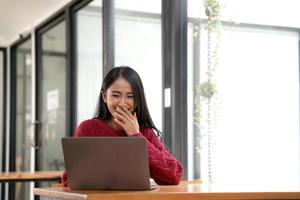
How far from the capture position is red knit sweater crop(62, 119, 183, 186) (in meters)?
2.03

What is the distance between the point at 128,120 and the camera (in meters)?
2.04

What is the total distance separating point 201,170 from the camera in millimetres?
3426

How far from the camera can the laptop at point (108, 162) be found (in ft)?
5.53

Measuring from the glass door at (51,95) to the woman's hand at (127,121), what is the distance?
346 centimetres

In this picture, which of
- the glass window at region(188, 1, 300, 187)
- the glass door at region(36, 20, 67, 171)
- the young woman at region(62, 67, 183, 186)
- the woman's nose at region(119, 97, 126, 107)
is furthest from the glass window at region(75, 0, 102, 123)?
the woman's nose at region(119, 97, 126, 107)

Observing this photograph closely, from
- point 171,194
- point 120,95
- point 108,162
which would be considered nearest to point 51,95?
point 120,95

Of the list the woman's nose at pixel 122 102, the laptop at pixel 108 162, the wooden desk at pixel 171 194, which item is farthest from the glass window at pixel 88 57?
the wooden desk at pixel 171 194

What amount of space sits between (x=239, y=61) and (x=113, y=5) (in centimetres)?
169

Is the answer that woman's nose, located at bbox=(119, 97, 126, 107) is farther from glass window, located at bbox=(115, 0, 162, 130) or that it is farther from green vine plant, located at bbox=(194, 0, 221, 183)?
glass window, located at bbox=(115, 0, 162, 130)

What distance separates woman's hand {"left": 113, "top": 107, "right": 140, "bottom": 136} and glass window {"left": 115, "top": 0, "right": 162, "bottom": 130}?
5.48 ft

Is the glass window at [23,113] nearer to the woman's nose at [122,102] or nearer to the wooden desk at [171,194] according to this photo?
the woman's nose at [122,102]

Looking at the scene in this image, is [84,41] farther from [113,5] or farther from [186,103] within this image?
[186,103]

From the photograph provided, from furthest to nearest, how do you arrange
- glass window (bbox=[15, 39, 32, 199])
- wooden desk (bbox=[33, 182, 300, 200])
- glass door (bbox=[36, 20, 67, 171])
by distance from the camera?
glass window (bbox=[15, 39, 32, 199]), glass door (bbox=[36, 20, 67, 171]), wooden desk (bbox=[33, 182, 300, 200])

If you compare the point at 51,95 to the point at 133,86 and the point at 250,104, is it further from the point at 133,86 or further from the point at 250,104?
the point at 133,86
